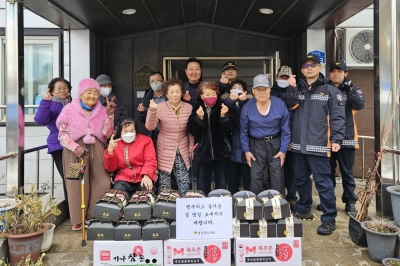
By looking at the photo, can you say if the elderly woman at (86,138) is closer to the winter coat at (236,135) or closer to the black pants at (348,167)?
the winter coat at (236,135)

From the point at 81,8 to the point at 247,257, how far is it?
→ 136 inches

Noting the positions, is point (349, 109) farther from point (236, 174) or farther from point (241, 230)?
point (241, 230)

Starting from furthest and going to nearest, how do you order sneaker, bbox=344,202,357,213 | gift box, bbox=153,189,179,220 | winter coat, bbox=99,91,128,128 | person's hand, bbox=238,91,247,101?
winter coat, bbox=99,91,128,128 → sneaker, bbox=344,202,357,213 → person's hand, bbox=238,91,247,101 → gift box, bbox=153,189,179,220

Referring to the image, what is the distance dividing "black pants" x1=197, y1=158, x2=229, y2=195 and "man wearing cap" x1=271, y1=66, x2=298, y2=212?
2.91ft

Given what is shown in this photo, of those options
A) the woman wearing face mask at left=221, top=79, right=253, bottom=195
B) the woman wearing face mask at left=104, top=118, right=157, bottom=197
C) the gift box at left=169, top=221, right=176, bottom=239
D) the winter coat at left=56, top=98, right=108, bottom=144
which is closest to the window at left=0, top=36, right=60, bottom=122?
the winter coat at left=56, top=98, right=108, bottom=144

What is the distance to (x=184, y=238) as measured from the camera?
2512 mm

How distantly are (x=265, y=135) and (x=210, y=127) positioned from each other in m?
0.58

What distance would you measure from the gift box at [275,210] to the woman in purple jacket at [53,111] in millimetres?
2311

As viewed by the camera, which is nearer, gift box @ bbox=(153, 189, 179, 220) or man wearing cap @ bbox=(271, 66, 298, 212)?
gift box @ bbox=(153, 189, 179, 220)

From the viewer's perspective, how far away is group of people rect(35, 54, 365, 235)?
312 centimetres

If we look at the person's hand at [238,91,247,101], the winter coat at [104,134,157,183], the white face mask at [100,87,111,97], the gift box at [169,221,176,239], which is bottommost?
the gift box at [169,221,176,239]

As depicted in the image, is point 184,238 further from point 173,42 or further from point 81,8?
point 173,42

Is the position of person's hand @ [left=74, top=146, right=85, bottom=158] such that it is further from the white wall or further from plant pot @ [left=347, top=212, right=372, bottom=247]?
plant pot @ [left=347, top=212, right=372, bottom=247]

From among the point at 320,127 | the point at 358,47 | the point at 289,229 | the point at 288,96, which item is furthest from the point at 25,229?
the point at 358,47
